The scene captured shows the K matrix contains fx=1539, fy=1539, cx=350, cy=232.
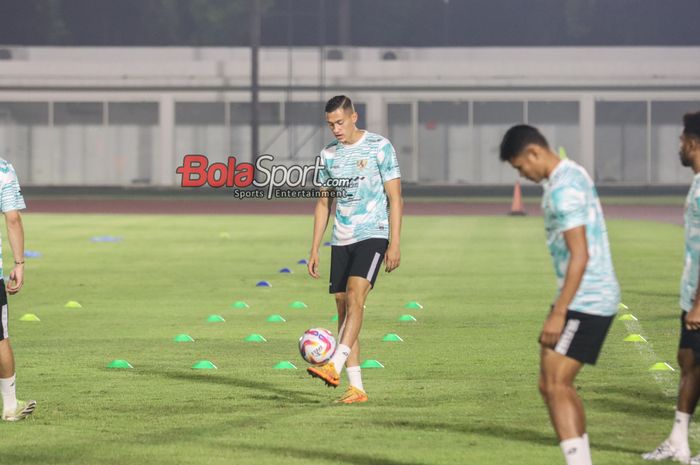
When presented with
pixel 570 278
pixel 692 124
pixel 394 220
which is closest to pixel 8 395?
pixel 394 220

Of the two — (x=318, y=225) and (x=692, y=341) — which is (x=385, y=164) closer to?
(x=318, y=225)

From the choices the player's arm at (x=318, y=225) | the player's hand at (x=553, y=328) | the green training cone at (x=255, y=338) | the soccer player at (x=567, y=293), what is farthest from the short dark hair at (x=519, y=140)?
the green training cone at (x=255, y=338)

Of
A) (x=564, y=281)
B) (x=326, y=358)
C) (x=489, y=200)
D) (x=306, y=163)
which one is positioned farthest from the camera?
(x=306, y=163)

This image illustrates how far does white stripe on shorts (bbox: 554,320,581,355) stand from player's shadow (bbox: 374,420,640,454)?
1.53 m

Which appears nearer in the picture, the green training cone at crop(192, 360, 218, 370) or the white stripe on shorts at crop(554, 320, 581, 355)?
the white stripe on shorts at crop(554, 320, 581, 355)

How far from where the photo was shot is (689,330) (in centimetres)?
820

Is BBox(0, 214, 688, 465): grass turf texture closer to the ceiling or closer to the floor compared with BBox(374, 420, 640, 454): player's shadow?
closer to the floor

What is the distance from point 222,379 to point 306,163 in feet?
139

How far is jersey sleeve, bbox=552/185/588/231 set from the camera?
7000 mm

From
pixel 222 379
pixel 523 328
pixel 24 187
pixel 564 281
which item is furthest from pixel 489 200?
pixel 564 281

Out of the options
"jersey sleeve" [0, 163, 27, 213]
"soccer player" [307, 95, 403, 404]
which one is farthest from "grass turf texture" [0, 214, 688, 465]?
"jersey sleeve" [0, 163, 27, 213]

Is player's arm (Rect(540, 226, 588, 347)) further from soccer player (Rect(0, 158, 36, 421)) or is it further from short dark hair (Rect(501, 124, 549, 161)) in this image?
soccer player (Rect(0, 158, 36, 421))

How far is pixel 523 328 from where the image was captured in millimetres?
14750
